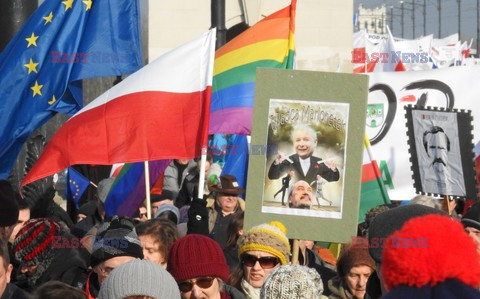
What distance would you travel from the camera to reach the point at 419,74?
33.8ft

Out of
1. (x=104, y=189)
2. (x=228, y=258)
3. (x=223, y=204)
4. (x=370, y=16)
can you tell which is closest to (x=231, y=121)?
(x=223, y=204)

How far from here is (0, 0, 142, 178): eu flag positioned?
26.1ft

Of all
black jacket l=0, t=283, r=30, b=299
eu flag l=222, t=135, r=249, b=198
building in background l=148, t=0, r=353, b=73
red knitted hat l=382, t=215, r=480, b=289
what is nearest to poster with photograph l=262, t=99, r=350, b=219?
black jacket l=0, t=283, r=30, b=299

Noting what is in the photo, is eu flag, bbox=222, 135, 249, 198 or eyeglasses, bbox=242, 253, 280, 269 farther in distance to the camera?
eu flag, bbox=222, 135, 249, 198

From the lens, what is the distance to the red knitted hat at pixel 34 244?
17.8 ft

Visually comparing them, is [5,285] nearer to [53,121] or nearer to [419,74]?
[419,74]

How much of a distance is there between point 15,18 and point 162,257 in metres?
2.82

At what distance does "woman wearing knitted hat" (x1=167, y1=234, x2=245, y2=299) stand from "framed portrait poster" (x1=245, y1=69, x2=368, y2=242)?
68 centimetres

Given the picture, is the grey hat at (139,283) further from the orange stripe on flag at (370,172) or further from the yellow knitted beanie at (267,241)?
the orange stripe on flag at (370,172)

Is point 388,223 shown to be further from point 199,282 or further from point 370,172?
point 370,172

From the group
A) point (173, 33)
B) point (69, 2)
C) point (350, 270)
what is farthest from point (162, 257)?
point (173, 33)

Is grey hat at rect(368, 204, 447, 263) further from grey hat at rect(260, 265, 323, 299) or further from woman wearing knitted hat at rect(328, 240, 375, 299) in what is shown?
woman wearing knitted hat at rect(328, 240, 375, 299)

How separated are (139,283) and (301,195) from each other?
1.87 metres

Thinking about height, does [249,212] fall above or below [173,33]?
below
